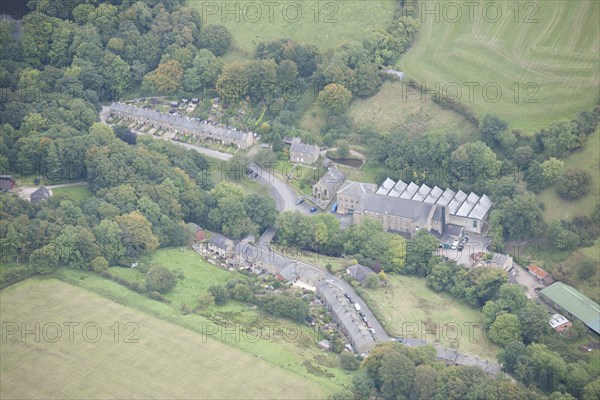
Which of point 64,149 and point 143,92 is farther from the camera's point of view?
point 143,92

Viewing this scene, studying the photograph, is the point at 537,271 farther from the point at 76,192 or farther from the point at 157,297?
the point at 76,192

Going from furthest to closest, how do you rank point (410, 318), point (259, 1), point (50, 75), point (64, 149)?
point (259, 1) → point (50, 75) → point (64, 149) → point (410, 318)

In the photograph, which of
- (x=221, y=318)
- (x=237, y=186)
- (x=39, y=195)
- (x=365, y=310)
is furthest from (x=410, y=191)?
(x=39, y=195)

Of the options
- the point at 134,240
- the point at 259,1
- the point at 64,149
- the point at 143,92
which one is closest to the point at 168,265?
the point at 134,240

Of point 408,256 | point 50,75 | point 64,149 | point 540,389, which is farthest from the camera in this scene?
point 50,75

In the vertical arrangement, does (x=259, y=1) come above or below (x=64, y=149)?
above

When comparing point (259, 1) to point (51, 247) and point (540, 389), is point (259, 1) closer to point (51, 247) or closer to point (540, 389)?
point (51, 247)
